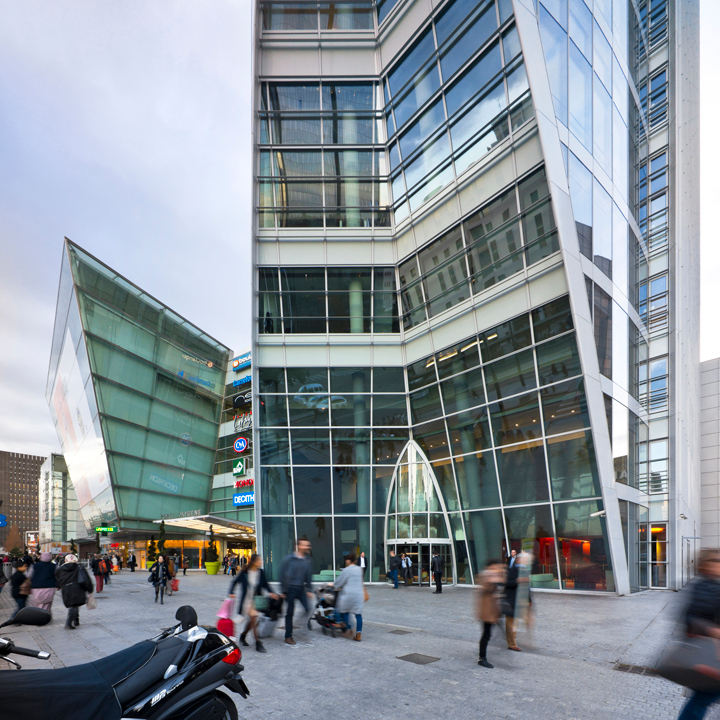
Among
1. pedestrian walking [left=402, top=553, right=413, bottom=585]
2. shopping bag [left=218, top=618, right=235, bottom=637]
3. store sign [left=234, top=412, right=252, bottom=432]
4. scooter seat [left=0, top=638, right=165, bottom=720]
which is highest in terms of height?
store sign [left=234, top=412, right=252, bottom=432]

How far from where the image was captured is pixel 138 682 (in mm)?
3529

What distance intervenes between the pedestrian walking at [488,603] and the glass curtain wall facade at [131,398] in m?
30.5

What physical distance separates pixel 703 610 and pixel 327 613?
768 centimetres

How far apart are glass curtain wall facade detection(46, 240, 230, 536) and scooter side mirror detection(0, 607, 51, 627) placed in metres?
32.7

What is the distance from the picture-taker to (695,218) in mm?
37344

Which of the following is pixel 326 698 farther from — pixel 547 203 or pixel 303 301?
pixel 303 301

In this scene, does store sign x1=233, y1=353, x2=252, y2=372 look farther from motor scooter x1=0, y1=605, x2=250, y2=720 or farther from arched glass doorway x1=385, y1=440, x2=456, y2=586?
motor scooter x1=0, y1=605, x2=250, y2=720

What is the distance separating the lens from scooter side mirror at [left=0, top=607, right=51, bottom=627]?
3.10 meters

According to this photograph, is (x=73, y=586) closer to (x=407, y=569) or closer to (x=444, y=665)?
(x=444, y=665)

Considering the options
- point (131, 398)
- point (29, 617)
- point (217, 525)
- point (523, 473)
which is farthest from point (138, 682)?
point (217, 525)

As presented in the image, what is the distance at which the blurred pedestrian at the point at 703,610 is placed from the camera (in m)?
4.48

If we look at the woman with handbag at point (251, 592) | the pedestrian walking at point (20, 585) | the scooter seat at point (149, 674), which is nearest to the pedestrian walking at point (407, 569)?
the woman with handbag at point (251, 592)

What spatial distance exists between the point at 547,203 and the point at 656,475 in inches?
587

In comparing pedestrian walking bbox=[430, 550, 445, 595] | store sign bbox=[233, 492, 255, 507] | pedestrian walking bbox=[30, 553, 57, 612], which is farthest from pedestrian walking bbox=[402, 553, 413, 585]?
store sign bbox=[233, 492, 255, 507]
